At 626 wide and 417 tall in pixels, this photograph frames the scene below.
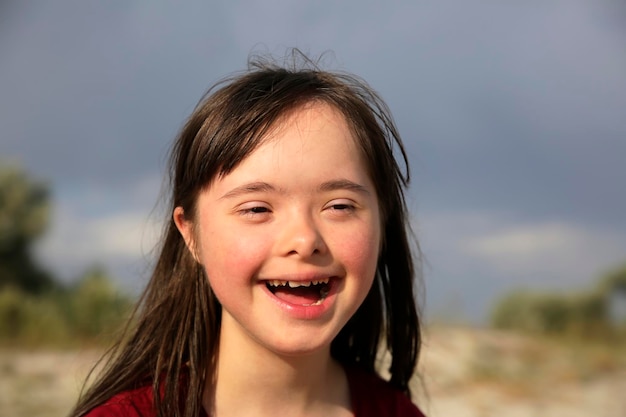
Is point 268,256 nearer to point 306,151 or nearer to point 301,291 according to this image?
point 301,291

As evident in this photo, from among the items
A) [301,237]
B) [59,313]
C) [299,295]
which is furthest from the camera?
[59,313]

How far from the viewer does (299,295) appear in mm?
1787

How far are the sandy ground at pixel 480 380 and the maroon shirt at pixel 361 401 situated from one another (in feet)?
8.35

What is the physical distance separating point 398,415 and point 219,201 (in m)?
0.91

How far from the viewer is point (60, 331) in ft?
20.5

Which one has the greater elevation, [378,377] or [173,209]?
[173,209]

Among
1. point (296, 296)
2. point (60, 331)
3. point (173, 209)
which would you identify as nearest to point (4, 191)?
point (60, 331)

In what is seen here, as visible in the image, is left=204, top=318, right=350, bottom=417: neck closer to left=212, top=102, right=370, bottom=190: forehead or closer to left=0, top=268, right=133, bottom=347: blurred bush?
left=212, top=102, right=370, bottom=190: forehead

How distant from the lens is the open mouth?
1.76 m

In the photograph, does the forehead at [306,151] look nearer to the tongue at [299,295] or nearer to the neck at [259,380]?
the tongue at [299,295]

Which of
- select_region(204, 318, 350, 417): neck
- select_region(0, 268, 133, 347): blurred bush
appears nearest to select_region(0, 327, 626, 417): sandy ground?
select_region(0, 268, 133, 347): blurred bush

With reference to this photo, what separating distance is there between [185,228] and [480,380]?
4059mm

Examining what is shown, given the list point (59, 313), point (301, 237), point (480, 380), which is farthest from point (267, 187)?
point (59, 313)

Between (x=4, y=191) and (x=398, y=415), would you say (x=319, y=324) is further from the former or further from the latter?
(x=4, y=191)
